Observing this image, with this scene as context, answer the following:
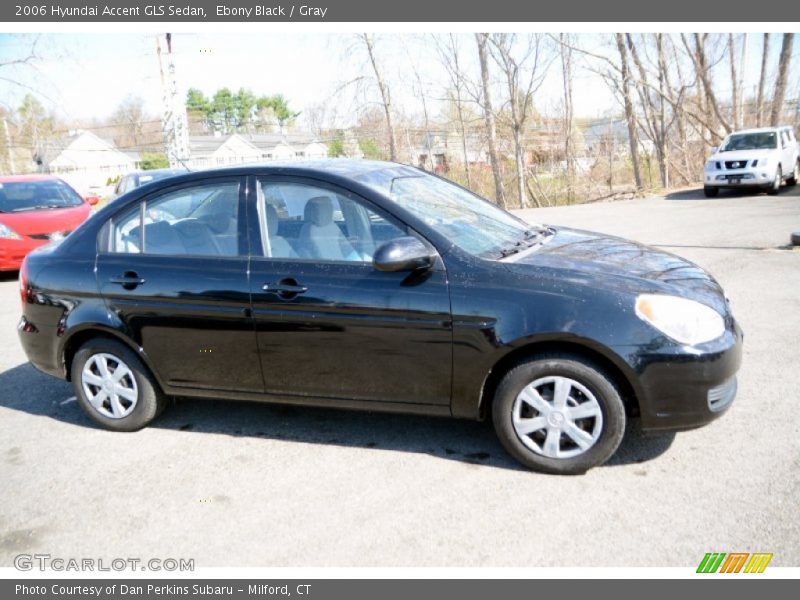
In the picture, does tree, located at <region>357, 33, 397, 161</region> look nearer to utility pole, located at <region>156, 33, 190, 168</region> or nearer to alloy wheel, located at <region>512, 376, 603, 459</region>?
utility pole, located at <region>156, 33, 190, 168</region>

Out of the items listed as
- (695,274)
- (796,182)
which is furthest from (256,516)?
(796,182)

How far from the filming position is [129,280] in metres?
4.18

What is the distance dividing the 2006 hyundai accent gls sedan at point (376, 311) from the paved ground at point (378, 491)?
0.30 metres

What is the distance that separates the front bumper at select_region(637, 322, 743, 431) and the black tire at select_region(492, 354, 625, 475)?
16cm

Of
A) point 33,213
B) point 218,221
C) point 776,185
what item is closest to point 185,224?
point 218,221

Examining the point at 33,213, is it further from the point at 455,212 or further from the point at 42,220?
the point at 455,212

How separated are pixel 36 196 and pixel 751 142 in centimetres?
1714

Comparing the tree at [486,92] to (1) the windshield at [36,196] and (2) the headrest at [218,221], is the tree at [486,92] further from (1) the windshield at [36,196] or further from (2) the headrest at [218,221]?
(2) the headrest at [218,221]

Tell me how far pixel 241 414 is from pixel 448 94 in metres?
23.7

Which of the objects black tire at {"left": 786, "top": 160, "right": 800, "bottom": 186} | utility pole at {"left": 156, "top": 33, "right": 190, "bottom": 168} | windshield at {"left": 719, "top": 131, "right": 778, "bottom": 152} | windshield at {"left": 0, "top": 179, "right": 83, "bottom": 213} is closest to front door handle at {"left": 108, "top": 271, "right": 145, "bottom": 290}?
windshield at {"left": 0, "top": 179, "right": 83, "bottom": 213}

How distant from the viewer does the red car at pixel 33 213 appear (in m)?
10.4

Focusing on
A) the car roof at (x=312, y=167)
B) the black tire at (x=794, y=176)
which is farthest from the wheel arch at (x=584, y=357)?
the black tire at (x=794, y=176)

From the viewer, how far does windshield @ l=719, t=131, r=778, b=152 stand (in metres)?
17.3

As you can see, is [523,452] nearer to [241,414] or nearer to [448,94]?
[241,414]
